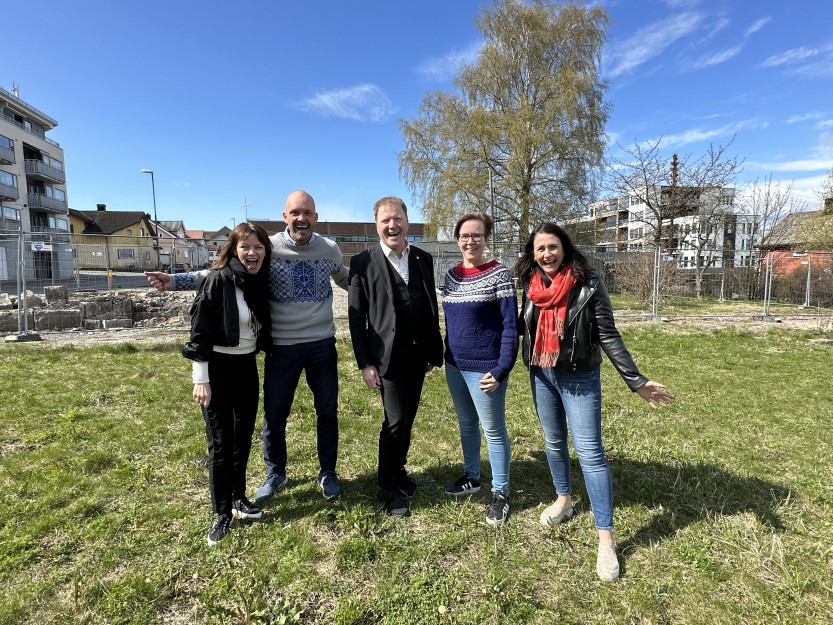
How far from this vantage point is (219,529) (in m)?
2.74

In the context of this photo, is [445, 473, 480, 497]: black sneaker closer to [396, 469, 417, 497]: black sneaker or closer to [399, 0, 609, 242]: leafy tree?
[396, 469, 417, 497]: black sneaker

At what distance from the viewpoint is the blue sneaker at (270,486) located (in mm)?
3182

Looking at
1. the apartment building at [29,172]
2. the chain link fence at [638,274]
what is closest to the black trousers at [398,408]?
the chain link fence at [638,274]

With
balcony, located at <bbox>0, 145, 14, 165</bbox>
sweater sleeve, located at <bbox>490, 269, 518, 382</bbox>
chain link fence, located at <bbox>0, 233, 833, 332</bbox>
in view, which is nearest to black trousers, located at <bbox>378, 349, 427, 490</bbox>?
sweater sleeve, located at <bbox>490, 269, 518, 382</bbox>

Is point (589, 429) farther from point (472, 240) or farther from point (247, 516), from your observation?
point (247, 516)

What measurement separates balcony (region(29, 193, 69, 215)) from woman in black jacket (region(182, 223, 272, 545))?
51.5 metres

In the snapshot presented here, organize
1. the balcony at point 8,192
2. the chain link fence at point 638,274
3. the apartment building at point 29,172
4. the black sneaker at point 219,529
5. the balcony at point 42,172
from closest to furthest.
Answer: the black sneaker at point 219,529
the chain link fence at point 638,274
the balcony at point 8,192
the apartment building at point 29,172
the balcony at point 42,172

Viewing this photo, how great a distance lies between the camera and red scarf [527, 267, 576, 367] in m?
2.56

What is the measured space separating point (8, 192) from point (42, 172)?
5857mm

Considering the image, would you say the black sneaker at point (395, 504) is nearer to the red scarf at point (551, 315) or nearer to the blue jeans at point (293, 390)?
the blue jeans at point (293, 390)

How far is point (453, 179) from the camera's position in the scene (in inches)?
828

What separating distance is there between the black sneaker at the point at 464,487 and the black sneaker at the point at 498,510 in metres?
0.27

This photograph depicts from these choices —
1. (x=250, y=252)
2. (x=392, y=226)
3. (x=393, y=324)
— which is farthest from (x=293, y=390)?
(x=392, y=226)

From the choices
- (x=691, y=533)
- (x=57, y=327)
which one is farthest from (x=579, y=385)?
(x=57, y=327)
